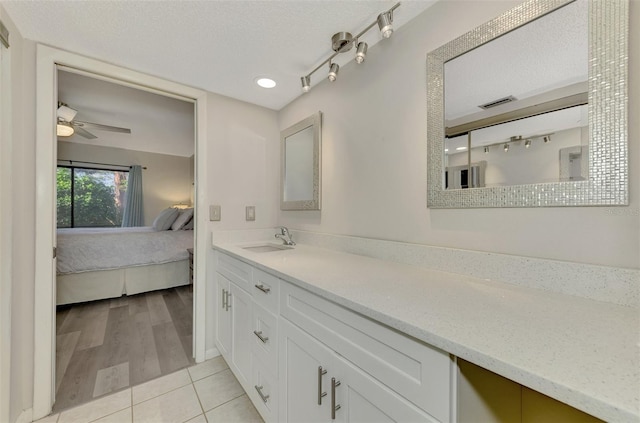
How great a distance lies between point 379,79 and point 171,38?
1.12 m

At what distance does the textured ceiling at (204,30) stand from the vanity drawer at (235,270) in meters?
1.21

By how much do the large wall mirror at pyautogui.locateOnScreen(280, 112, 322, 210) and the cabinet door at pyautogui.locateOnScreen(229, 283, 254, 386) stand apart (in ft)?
2.45

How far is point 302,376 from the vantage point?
3.11ft

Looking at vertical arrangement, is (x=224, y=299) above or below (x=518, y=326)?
below

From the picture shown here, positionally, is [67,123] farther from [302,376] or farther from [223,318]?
[302,376]

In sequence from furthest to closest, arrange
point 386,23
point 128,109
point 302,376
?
point 128,109
point 386,23
point 302,376

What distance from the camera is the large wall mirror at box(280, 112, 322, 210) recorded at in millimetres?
1772

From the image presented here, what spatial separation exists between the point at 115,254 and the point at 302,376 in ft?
10.2

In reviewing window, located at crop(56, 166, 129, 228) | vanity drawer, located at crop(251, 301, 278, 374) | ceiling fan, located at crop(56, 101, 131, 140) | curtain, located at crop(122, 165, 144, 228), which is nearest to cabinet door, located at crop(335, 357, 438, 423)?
vanity drawer, located at crop(251, 301, 278, 374)

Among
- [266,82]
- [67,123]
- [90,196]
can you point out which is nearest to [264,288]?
[266,82]

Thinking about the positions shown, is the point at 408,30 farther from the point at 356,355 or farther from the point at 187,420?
the point at 187,420

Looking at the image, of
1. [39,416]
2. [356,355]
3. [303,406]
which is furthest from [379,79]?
[39,416]

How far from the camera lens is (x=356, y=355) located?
2.40 ft

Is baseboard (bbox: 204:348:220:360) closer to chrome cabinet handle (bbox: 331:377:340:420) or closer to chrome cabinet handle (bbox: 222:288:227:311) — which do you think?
chrome cabinet handle (bbox: 222:288:227:311)
